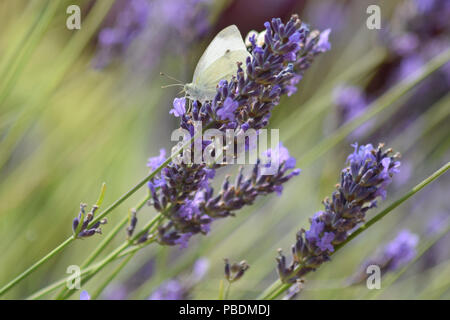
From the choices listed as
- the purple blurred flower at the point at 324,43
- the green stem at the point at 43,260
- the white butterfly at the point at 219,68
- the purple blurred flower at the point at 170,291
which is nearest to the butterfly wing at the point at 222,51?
the white butterfly at the point at 219,68

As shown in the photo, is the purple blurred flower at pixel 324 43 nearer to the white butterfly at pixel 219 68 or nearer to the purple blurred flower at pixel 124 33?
the white butterfly at pixel 219 68

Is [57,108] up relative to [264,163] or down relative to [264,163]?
up

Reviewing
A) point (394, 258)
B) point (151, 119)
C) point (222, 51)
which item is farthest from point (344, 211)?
point (151, 119)

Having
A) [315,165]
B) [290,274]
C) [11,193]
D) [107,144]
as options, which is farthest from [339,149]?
[11,193]

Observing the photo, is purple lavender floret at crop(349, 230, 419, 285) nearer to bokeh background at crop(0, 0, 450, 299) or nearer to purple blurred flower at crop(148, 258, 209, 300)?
bokeh background at crop(0, 0, 450, 299)

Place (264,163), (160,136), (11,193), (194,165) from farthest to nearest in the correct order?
1. (160,136)
2. (11,193)
3. (264,163)
4. (194,165)

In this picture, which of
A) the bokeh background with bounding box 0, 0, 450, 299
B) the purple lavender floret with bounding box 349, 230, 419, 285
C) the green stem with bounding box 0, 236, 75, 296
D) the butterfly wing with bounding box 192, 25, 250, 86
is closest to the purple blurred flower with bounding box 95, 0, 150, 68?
the bokeh background with bounding box 0, 0, 450, 299
